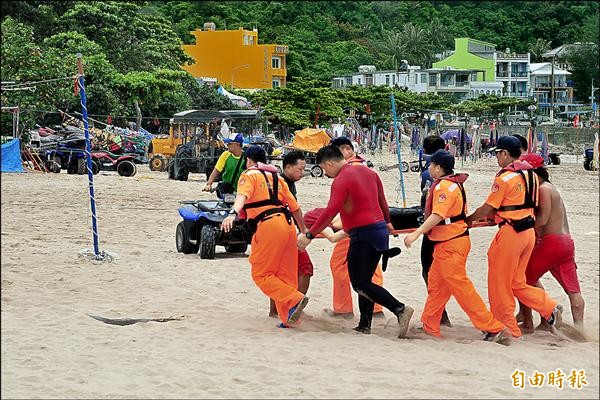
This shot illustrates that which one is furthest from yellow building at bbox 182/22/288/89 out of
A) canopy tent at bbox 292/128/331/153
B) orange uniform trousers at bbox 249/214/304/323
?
orange uniform trousers at bbox 249/214/304/323

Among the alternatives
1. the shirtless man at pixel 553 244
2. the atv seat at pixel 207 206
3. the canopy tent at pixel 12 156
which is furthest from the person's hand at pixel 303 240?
the canopy tent at pixel 12 156

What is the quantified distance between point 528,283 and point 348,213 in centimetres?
165

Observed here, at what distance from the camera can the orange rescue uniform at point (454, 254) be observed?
289 inches

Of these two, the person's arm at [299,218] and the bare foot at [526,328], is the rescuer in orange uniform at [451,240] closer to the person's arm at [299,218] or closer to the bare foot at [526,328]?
the bare foot at [526,328]

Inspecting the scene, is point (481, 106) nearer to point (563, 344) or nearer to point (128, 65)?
point (128, 65)

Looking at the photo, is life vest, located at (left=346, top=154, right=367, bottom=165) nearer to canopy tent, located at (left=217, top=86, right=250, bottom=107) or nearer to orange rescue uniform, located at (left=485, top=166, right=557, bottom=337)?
orange rescue uniform, located at (left=485, top=166, right=557, bottom=337)

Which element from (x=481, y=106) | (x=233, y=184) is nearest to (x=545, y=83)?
(x=481, y=106)

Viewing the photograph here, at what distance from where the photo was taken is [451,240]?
7387 millimetres

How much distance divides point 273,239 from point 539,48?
277 ft

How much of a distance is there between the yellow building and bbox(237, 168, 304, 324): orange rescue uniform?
212 ft

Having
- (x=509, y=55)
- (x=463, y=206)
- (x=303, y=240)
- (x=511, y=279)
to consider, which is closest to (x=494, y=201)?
(x=463, y=206)

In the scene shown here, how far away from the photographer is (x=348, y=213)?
7.57 meters

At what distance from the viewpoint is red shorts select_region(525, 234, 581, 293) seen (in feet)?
25.4

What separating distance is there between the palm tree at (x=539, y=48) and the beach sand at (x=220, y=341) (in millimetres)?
75355
